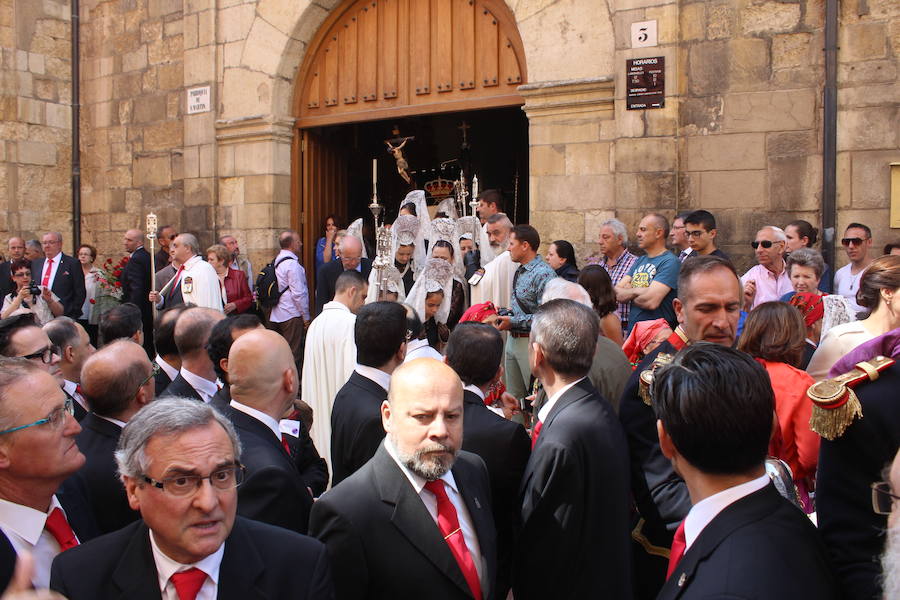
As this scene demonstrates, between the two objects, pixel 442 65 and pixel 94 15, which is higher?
pixel 94 15

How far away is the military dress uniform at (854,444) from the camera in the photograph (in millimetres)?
1992

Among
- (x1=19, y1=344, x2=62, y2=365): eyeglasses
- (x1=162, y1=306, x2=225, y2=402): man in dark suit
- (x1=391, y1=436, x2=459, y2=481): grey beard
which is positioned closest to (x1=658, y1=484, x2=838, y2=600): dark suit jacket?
(x1=391, y1=436, x2=459, y2=481): grey beard

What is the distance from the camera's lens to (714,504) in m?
1.86

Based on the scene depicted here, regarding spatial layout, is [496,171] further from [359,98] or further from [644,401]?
[644,401]

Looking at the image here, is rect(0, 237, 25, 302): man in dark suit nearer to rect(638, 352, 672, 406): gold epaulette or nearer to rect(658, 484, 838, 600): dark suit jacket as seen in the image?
rect(638, 352, 672, 406): gold epaulette

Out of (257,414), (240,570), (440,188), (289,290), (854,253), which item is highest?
(440,188)

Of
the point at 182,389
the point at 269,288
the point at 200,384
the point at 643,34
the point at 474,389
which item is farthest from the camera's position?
the point at 269,288

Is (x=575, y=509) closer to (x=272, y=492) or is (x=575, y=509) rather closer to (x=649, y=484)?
(x=649, y=484)

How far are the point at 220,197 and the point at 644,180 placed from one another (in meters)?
5.66

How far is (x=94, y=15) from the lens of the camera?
39.0 ft

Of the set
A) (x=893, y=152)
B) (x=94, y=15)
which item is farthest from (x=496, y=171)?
(x=893, y=152)

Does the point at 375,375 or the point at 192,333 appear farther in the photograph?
the point at 192,333

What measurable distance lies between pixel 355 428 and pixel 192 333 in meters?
1.20

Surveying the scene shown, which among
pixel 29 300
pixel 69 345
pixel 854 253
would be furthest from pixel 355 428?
pixel 29 300
